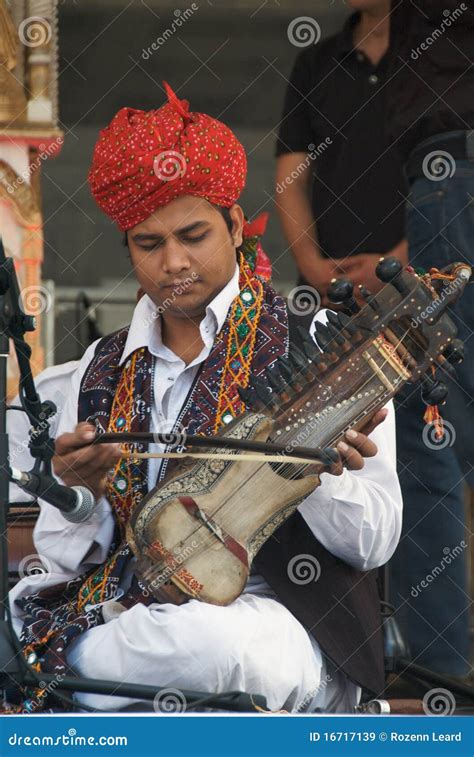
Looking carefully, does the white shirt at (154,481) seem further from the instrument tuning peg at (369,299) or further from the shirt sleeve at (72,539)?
the instrument tuning peg at (369,299)

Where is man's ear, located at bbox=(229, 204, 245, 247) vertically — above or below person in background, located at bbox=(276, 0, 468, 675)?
below

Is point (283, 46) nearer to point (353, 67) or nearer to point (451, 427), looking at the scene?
point (353, 67)

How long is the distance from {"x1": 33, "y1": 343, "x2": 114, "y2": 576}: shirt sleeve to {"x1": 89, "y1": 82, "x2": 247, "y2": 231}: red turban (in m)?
0.74

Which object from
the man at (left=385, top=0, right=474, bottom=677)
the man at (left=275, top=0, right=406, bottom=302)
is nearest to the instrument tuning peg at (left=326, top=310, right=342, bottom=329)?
the man at (left=385, top=0, right=474, bottom=677)

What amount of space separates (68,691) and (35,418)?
0.66 metres

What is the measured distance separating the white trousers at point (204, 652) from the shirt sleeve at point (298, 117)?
1960mm

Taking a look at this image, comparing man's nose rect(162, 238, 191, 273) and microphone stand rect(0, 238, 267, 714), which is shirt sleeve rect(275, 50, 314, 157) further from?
microphone stand rect(0, 238, 267, 714)

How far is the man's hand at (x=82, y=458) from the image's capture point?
10.3 ft

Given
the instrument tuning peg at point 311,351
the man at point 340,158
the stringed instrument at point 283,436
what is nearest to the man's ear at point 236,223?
the instrument tuning peg at point 311,351

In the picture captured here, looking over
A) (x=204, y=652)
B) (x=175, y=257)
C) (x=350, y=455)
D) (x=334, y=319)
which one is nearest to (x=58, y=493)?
(x=204, y=652)

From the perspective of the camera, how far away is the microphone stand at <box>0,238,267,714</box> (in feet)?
8.91

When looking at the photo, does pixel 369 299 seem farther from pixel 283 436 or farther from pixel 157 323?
pixel 157 323

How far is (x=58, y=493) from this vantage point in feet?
9.21

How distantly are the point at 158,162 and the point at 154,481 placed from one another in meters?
0.77
